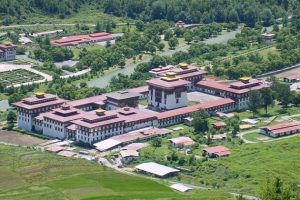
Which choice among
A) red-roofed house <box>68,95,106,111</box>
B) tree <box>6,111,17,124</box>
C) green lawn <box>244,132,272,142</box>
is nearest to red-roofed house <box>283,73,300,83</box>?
green lawn <box>244,132,272,142</box>

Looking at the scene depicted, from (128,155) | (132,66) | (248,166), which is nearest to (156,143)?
(128,155)

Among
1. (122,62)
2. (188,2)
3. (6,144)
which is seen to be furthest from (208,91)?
(188,2)

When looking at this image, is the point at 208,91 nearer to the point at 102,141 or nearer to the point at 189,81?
the point at 189,81

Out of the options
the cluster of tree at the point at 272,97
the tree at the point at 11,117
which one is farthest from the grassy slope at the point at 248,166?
the tree at the point at 11,117

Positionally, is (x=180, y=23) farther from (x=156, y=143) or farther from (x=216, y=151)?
(x=216, y=151)

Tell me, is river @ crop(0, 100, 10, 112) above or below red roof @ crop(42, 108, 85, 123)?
below

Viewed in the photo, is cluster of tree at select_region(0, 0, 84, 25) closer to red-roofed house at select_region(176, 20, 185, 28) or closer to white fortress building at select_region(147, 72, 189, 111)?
red-roofed house at select_region(176, 20, 185, 28)

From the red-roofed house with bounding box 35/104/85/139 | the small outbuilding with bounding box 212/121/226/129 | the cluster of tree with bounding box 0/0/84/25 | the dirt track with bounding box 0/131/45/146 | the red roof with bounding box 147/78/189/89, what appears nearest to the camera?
the dirt track with bounding box 0/131/45/146
